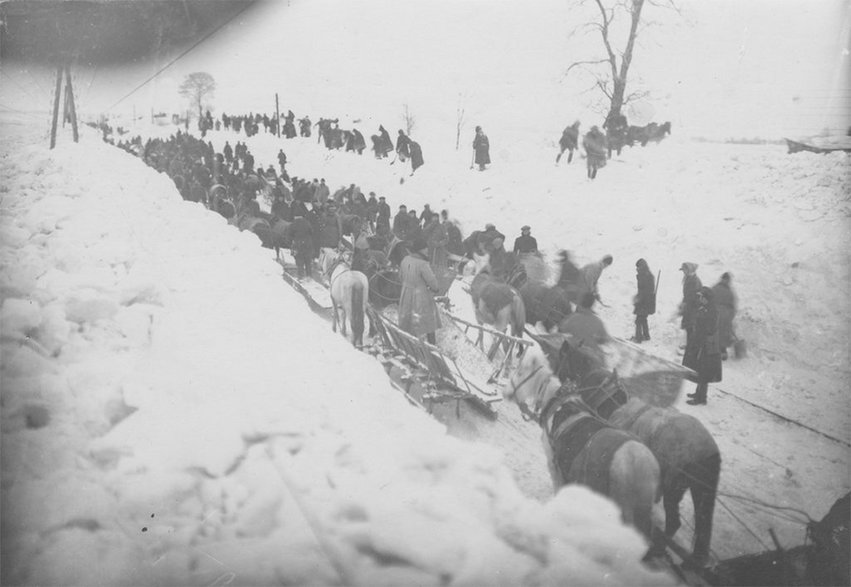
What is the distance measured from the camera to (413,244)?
7098 mm

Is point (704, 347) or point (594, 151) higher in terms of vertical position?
point (594, 151)

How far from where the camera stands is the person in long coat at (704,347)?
19.1ft

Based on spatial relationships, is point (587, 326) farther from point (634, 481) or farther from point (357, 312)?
point (357, 312)

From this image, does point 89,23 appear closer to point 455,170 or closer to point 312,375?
point 312,375

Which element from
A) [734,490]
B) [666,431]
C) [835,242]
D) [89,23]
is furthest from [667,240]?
[89,23]

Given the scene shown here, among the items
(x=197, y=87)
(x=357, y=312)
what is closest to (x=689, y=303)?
(x=357, y=312)

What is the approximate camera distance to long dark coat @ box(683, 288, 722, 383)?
19.1ft

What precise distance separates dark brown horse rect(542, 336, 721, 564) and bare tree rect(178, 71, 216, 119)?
9.37 meters

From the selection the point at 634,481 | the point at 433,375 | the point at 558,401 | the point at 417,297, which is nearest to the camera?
the point at 634,481

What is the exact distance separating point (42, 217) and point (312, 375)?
3.25m

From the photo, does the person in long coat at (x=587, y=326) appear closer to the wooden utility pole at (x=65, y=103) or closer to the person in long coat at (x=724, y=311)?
the person in long coat at (x=724, y=311)

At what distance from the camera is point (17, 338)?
2.38 metres

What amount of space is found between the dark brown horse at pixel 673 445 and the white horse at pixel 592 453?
0.81ft

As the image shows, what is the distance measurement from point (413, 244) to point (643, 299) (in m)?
4.12
